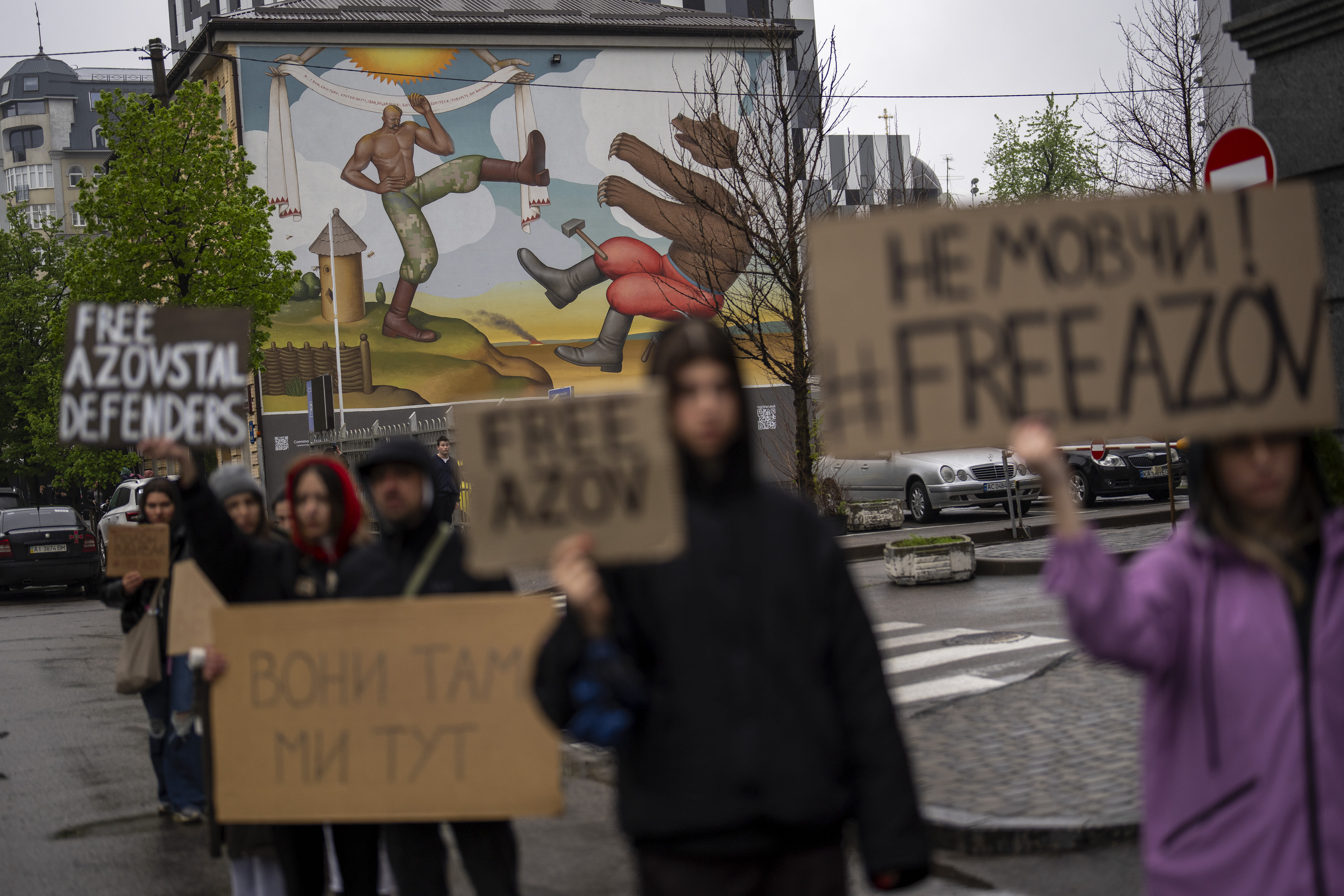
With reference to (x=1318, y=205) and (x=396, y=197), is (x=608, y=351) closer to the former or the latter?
(x=396, y=197)

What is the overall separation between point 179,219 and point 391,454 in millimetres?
25123

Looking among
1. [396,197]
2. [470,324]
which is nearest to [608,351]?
[470,324]

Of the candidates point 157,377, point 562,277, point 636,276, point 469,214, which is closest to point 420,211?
point 469,214

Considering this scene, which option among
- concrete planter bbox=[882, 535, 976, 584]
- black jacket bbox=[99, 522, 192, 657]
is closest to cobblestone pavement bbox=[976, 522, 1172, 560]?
concrete planter bbox=[882, 535, 976, 584]

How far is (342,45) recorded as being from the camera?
44656mm

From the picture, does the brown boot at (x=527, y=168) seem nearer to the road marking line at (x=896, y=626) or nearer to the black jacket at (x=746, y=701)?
the road marking line at (x=896, y=626)

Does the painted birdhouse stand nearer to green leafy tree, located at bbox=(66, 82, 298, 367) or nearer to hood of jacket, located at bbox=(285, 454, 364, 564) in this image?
green leafy tree, located at bbox=(66, 82, 298, 367)

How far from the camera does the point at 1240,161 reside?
7.48 m

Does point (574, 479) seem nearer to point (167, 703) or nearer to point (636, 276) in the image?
point (167, 703)

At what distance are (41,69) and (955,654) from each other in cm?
12419

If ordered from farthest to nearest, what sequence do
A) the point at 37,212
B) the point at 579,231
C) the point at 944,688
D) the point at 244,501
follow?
1. the point at 37,212
2. the point at 579,231
3. the point at 944,688
4. the point at 244,501

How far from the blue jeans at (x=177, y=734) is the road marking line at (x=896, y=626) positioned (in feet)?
21.9

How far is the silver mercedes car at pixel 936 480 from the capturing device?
80.1 ft

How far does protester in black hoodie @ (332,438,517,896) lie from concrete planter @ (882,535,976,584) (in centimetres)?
1233
